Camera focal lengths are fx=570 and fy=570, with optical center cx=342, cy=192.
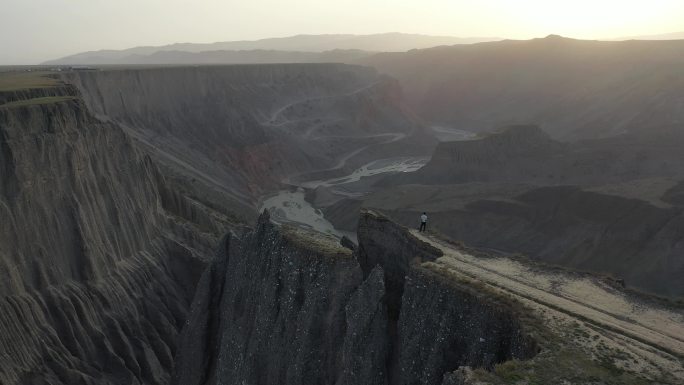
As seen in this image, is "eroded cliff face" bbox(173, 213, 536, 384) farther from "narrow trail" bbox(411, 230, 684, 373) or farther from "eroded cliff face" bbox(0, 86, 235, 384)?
"eroded cliff face" bbox(0, 86, 235, 384)

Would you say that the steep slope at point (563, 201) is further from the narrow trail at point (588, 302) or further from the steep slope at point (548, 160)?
the narrow trail at point (588, 302)

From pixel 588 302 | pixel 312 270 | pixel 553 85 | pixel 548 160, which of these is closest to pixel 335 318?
pixel 312 270

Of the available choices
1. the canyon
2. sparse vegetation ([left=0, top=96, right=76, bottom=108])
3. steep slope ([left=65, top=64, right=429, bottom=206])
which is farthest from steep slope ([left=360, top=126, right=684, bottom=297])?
sparse vegetation ([left=0, top=96, right=76, bottom=108])

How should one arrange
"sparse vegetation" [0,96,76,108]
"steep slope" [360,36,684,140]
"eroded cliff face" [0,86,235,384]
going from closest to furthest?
"eroded cliff face" [0,86,235,384] < "sparse vegetation" [0,96,76,108] < "steep slope" [360,36,684,140]

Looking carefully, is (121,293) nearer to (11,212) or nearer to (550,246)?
(11,212)

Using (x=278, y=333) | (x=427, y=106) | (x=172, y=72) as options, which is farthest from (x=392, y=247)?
(x=427, y=106)

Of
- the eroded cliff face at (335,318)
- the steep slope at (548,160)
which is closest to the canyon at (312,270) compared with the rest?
the eroded cliff face at (335,318)
